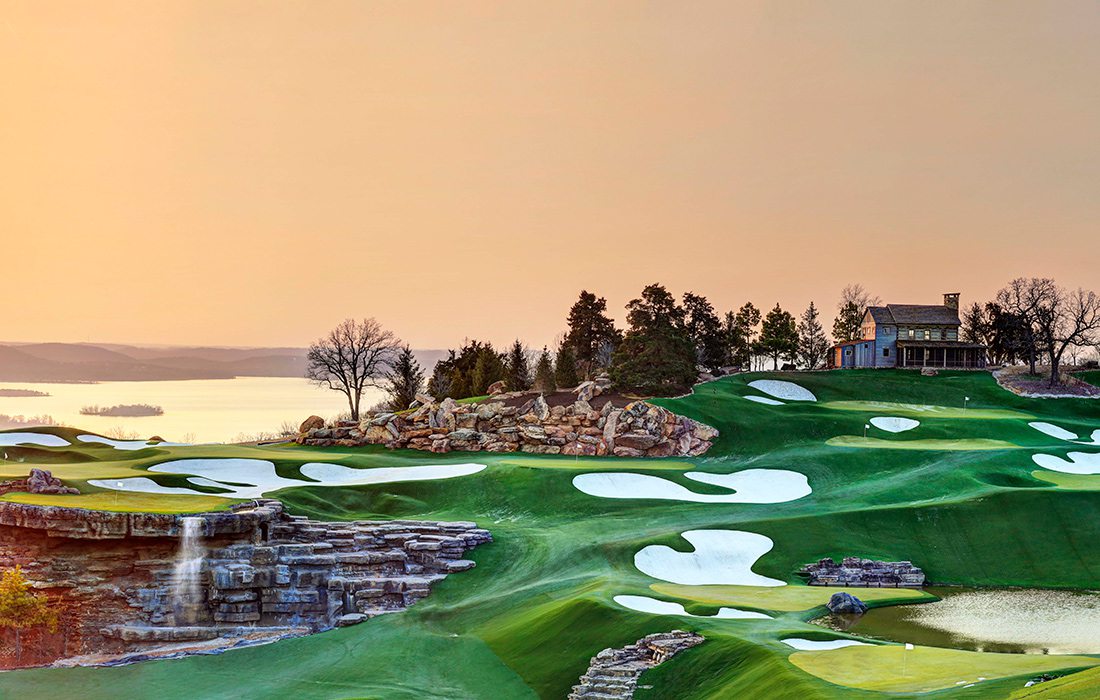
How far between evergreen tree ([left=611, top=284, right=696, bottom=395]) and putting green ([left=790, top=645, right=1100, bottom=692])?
4078 cm

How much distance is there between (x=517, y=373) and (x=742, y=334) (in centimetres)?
2341

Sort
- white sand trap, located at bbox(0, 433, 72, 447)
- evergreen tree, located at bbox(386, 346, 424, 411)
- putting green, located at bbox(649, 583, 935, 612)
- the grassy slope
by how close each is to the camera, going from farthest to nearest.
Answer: evergreen tree, located at bbox(386, 346, 424, 411)
white sand trap, located at bbox(0, 433, 72, 447)
putting green, located at bbox(649, 583, 935, 612)
the grassy slope

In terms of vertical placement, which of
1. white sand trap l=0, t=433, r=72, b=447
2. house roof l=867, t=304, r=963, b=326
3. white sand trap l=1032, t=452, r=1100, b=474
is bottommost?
white sand trap l=1032, t=452, r=1100, b=474

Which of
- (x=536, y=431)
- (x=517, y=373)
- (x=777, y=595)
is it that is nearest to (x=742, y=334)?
(x=517, y=373)

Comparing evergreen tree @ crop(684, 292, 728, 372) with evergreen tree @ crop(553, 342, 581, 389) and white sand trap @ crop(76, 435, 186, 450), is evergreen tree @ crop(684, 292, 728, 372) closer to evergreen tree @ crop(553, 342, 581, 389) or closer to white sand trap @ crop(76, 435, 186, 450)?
evergreen tree @ crop(553, 342, 581, 389)

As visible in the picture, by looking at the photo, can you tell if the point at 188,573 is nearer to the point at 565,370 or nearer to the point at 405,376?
the point at 565,370

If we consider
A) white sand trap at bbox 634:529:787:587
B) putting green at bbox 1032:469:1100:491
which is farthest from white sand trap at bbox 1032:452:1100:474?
white sand trap at bbox 634:529:787:587

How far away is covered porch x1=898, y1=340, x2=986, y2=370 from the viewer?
8606 cm

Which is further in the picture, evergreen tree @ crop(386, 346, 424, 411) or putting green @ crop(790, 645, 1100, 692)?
evergreen tree @ crop(386, 346, 424, 411)

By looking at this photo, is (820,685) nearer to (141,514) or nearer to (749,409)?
(141,514)

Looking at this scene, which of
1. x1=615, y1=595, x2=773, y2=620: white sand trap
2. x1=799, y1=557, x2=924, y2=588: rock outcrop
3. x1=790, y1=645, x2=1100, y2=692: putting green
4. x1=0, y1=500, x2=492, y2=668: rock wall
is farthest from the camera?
x1=799, y1=557, x2=924, y2=588: rock outcrop

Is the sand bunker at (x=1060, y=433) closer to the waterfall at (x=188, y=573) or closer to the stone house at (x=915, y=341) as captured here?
the stone house at (x=915, y=341)

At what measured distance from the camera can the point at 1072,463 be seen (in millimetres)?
49688

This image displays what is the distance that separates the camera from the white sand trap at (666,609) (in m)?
26.9
